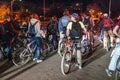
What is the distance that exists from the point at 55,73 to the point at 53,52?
4437 millimetres

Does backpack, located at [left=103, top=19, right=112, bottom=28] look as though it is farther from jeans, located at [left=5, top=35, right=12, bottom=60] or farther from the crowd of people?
jeans, located at [left=5, top=35, right=12, bottom=60]

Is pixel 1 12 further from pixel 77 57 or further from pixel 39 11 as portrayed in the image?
pixel 77 57

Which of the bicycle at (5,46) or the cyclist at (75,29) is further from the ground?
the cyclist at (75,29)

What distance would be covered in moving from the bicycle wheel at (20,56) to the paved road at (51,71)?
200mm

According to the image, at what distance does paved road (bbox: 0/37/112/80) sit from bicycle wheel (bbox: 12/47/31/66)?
200mm

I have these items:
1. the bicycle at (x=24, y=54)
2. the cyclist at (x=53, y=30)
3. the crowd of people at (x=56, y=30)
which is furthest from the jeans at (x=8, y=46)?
the cyclist at (x=53, y=30)

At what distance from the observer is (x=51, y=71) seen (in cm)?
967

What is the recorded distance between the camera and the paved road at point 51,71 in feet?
29.0

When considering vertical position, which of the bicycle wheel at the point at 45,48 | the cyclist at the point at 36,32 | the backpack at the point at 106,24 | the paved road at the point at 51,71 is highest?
the cyclist at the point at 36,32

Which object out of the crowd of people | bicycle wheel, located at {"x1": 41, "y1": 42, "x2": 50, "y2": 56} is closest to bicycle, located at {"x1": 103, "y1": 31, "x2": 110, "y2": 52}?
the crowd of people

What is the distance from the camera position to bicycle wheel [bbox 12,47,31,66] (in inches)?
410

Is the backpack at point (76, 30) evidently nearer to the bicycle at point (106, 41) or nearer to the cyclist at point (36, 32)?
the cyclist at point (36, 32)

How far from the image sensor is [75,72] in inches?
376

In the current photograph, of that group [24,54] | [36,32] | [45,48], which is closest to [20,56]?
[24,54]
